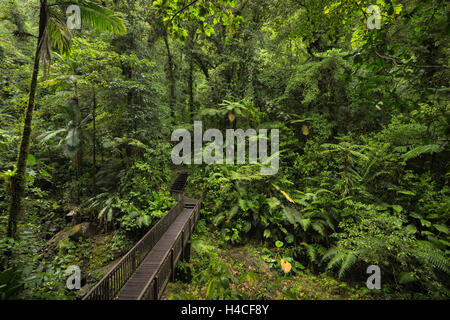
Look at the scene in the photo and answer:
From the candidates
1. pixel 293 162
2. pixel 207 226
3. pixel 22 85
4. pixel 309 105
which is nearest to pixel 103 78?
pixel 22 85

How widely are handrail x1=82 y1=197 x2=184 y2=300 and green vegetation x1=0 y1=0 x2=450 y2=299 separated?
962 mm

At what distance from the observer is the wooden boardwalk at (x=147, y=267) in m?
4.26

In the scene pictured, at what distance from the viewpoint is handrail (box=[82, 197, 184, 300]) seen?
4012 millimetres

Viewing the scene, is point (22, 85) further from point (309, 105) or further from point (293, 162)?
point (309, 105)

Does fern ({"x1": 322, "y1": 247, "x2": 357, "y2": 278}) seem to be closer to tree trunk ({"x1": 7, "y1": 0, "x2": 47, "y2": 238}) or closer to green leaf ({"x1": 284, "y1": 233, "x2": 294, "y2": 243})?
green leaf ({"x1": 284, "y1": 233, "x2": 294, "y2": 243})

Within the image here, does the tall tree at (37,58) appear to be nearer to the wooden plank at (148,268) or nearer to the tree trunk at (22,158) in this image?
the tree trunk at (22,158)

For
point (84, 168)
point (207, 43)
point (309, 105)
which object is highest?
point (207, 43)

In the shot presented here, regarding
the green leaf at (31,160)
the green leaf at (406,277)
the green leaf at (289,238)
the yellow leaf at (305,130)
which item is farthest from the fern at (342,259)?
the green leaf at (31,160)

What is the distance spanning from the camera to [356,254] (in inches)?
231

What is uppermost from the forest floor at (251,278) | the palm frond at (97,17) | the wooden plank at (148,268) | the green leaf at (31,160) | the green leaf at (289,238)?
the palm frond at (97,17)

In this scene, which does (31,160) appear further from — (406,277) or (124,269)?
(406,277)

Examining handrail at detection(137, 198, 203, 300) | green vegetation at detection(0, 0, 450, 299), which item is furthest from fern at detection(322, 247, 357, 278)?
handrail at detection(137, 198, 203, 300)

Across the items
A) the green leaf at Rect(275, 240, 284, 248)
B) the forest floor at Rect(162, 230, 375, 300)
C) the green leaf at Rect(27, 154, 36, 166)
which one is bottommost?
the forest floor at Rect(162, 230, 375, 300)
